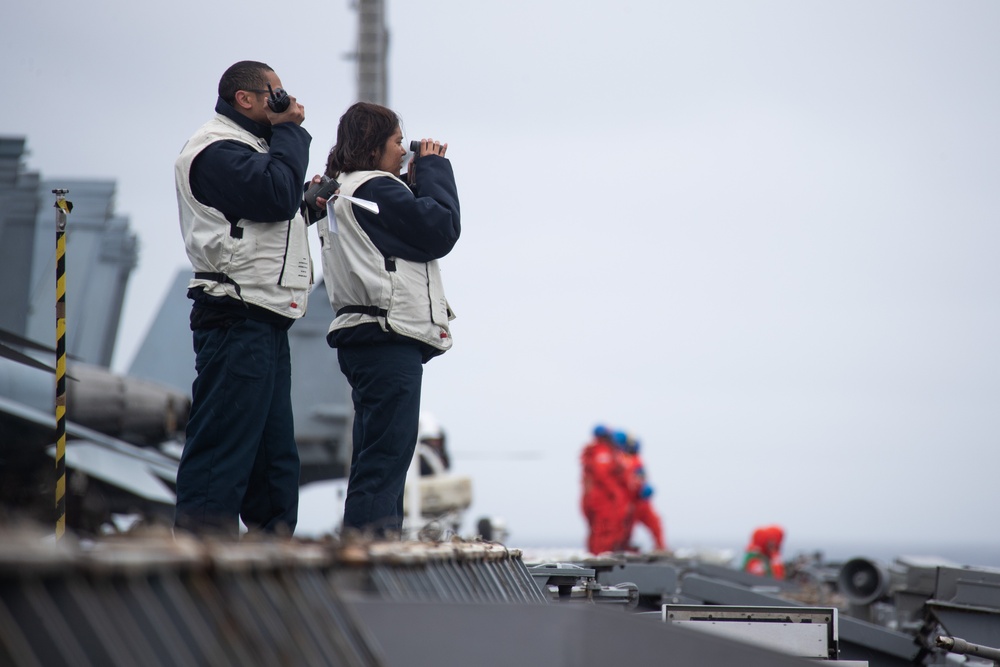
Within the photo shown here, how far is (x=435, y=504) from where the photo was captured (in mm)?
15820

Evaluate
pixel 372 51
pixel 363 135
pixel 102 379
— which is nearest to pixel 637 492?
pixel 372 51

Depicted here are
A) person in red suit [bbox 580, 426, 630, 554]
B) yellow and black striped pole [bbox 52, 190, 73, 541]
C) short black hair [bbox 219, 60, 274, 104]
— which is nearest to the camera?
yellow and black striped pole [bbox 52, 190, 73, 541]

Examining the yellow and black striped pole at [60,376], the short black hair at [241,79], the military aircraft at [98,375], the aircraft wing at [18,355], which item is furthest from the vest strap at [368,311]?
the military aircraft at [98,375]

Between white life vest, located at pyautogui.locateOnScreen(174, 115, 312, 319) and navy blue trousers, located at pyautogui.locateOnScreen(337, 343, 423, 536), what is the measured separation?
1.20 feet

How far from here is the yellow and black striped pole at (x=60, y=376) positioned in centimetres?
428

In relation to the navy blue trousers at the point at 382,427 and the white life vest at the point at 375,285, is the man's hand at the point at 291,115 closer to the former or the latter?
the white life vest at the point at 375,285

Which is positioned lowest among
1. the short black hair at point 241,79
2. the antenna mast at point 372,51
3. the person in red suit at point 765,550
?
the person in red suit at point 765,550

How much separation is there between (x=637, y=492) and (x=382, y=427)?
459 inches

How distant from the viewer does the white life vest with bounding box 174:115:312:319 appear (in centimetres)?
421

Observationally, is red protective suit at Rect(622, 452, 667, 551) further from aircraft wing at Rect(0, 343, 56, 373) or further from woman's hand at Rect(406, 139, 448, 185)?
woman's hand at Rect(406, 139, 448, 185)

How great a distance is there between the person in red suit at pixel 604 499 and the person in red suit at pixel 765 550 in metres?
2.21

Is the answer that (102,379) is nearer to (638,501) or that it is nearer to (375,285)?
(638,501)

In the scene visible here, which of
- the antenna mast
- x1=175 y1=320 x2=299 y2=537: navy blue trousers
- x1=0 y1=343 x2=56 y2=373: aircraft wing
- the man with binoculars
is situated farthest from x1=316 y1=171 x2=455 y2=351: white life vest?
the antenna mast

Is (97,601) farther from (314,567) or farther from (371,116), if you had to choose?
(371,116)
